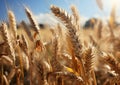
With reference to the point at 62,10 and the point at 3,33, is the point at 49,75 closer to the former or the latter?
the point at 62,10

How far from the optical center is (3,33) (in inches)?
77.5

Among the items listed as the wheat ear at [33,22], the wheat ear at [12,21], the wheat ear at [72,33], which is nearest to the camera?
the wheat ear at [72,33]

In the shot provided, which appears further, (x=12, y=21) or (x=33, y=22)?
(x=12, y=21)

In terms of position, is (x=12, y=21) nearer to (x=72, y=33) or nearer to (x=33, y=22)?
(x=33, y=22)

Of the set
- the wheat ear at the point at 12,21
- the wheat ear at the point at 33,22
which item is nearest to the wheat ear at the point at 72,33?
the wheat ear at the point at 33,22

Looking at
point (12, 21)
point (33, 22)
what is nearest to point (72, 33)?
point (33, 22)

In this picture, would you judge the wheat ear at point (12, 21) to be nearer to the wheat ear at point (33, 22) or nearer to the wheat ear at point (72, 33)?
the wheat ear at point (33, 22)

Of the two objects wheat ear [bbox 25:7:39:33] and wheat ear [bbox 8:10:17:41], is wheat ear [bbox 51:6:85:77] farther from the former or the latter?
wheat ear [bbox 8:10:17:41]

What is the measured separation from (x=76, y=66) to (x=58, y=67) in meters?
0.30

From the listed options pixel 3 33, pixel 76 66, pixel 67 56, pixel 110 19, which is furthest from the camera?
pixel 110 19

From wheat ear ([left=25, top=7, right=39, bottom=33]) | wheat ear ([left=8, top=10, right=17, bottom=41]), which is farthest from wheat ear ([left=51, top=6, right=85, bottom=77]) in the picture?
wheat ear ([left=8, top=10, right=17, bottom=41])

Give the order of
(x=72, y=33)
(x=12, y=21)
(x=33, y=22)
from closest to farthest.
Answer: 1. (x=72, y=33)
2. (x=33, y=22)
3. (x=12, y=21)

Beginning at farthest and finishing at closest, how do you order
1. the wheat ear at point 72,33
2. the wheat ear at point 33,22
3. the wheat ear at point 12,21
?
1. the wheat ear at point 12,21
2. the wheat ear at point 33,22
3. the wheat ear at point 72,33

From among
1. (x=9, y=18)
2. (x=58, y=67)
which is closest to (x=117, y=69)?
(x=58, y=67)
